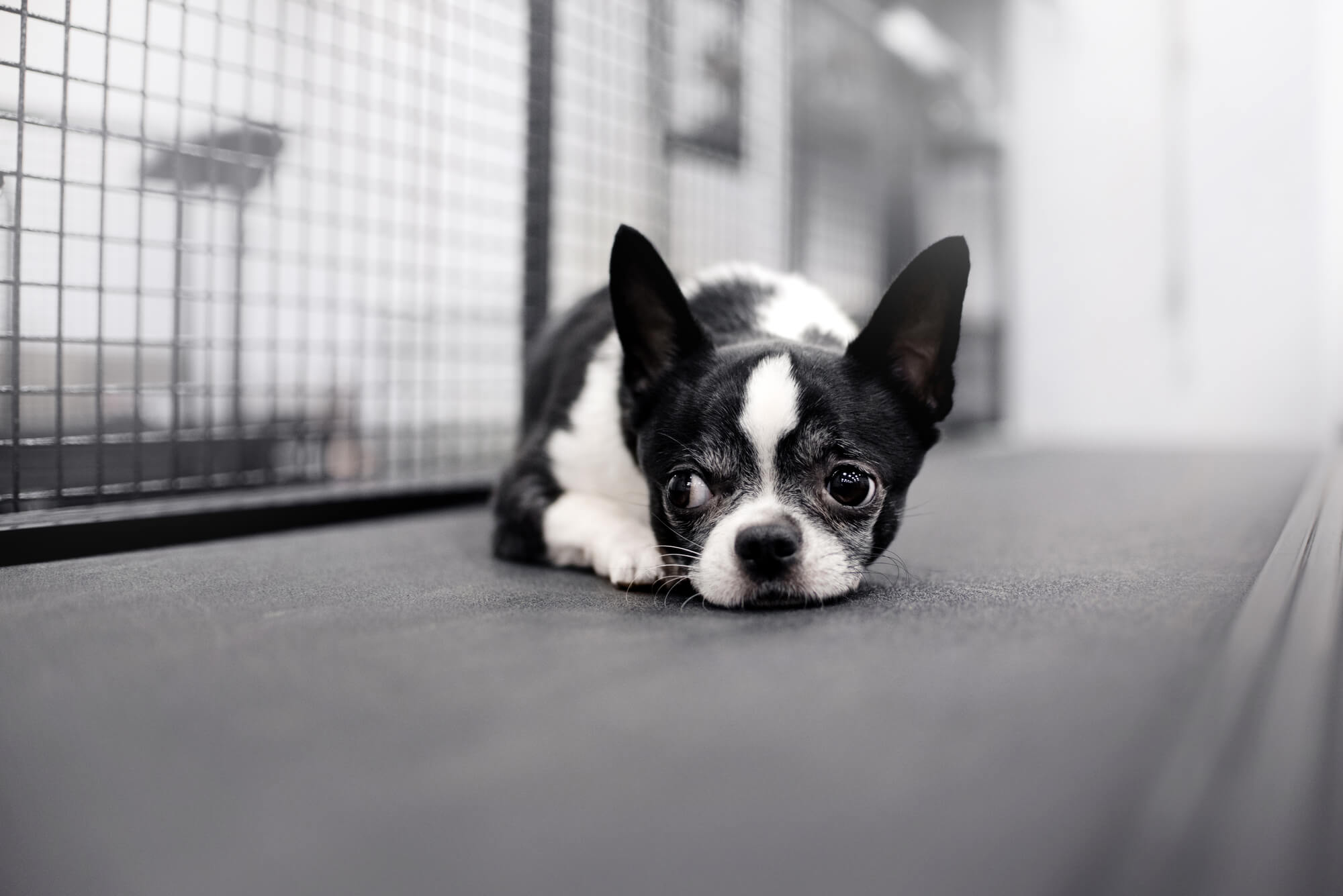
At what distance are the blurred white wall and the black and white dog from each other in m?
4.68

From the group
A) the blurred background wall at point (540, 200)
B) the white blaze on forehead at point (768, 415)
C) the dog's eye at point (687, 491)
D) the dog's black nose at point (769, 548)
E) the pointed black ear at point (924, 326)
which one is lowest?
the dog's black nose at point (769, 548)

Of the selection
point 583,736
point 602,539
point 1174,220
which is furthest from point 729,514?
point 1174,220

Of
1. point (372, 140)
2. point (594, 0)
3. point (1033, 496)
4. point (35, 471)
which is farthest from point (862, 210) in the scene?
point (35, 471)

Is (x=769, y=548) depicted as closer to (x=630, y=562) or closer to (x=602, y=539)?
(x=630, y=562)

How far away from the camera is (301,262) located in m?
2.06

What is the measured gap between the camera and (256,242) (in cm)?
205

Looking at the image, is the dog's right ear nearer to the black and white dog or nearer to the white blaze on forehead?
the black and white dog

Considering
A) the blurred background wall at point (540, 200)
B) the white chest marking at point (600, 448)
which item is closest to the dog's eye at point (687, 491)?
the white chest marking at point (600, 448)

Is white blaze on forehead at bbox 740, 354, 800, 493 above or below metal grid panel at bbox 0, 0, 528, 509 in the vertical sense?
below

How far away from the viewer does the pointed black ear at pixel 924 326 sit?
1246 millimetres

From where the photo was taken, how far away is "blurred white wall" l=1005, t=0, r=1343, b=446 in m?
5.18

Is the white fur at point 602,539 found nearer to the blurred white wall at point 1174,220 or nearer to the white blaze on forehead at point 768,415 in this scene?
the white blaze on forehead at point 768,415

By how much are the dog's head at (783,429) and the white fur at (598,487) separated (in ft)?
0.36

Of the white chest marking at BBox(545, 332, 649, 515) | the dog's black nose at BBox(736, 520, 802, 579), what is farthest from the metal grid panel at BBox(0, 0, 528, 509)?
the dog's black nose at BBox(736, 520, 802, 579)
